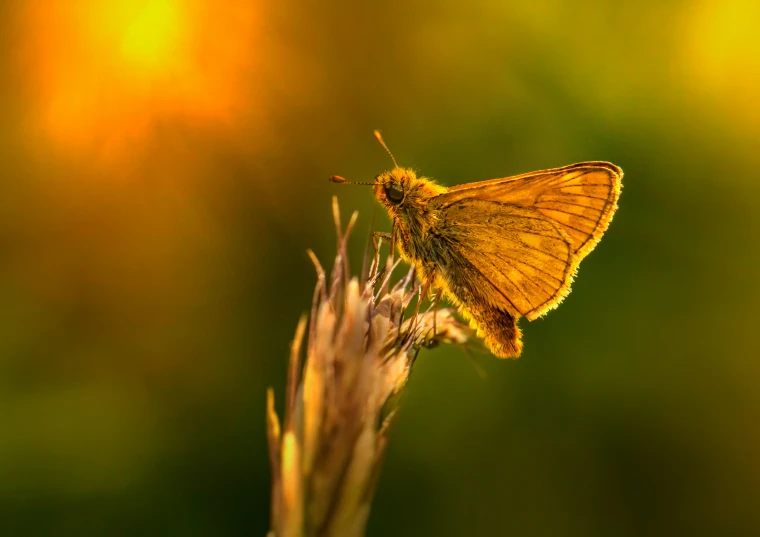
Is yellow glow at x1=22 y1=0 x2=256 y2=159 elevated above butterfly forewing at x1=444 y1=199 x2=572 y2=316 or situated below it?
above

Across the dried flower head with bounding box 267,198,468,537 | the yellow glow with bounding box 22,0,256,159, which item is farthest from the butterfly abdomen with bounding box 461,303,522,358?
the yellow glow with bounding box 22,0,256,159

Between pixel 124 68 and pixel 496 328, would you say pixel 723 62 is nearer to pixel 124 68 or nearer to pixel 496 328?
pixel 496 328

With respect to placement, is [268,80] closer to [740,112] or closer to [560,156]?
[560,156]

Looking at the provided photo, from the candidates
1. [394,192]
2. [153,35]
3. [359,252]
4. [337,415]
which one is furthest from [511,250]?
[153,35]

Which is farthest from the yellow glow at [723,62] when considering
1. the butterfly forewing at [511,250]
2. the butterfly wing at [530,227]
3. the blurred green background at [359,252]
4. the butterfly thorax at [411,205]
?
the butterfly thorax at [411,205]

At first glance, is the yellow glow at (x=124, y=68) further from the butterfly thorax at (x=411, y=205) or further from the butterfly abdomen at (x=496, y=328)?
the butterfly abdomen at (x=496, y=328)

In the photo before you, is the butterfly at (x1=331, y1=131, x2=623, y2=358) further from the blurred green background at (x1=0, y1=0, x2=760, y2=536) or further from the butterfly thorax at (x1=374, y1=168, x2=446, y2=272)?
the blurred green background at (x1=0, y1=0, x2=760, y2=536)
